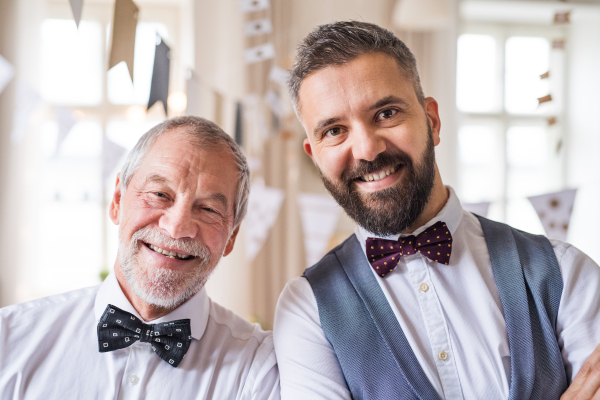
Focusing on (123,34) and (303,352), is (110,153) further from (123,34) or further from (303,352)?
(303,352)

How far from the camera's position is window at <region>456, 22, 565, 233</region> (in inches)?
169

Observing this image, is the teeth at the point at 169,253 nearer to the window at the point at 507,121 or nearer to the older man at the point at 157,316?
the older man at the point at 157,316

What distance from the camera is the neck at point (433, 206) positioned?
4.41 feet

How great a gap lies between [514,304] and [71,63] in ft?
13.7

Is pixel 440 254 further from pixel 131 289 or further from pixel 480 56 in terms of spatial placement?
pixel 480 56

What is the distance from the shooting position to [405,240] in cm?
129

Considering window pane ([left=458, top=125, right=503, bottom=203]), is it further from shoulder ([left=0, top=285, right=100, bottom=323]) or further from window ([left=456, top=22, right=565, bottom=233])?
shoulder ([left=0, top=285, right=100, bottom=323])

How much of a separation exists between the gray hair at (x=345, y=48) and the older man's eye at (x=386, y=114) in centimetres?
13

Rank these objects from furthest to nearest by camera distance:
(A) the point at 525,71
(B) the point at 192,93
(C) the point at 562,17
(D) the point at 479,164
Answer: (D) the point at 479,164, (A) the point at 525,71, (C) the point at 562,17, (B) the point at 192,93

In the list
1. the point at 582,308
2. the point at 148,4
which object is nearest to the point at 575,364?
the point at 582,308

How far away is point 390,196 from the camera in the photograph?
49.3 inches

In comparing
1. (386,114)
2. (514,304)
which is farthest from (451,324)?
(386,114)

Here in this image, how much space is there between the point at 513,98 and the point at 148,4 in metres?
Result: 3.33

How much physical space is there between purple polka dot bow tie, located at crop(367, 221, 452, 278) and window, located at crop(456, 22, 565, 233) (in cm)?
323
